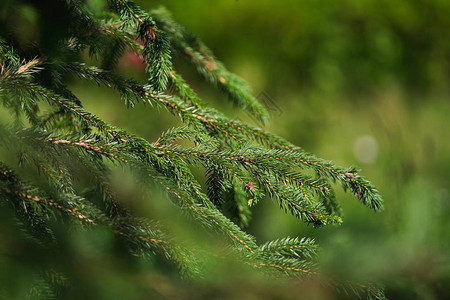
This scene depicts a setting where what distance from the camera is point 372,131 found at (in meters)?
3.41

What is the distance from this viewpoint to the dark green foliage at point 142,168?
81cm

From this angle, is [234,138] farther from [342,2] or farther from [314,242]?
[342,2]

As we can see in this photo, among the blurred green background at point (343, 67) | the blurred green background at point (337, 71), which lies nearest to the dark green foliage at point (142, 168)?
the blurred green background at point (337, 71)

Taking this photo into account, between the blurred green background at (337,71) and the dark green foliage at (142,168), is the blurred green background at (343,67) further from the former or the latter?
the dark green foliage at (142,168)

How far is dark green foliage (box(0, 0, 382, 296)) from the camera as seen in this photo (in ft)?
2.66

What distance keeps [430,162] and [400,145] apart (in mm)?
470

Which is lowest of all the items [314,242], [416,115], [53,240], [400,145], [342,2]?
[53,240]

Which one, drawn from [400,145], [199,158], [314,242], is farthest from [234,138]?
[400,145]

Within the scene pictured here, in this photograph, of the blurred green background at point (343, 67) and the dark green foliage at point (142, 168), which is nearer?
the dark green foliage at point (142, 168)

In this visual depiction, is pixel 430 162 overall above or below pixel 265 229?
above

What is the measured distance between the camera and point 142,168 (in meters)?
0.87

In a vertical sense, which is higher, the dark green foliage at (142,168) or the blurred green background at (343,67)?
the blurred green background at (343,67)

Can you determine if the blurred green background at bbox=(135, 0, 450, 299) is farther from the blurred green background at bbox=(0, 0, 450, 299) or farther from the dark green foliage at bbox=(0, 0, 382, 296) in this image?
the dark green foliage at bbox=(0, 0, 382, 296)

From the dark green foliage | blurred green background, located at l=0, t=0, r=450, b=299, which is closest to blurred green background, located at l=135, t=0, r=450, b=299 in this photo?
blurred green background, located at l=0, t=0, r=450, b=299
